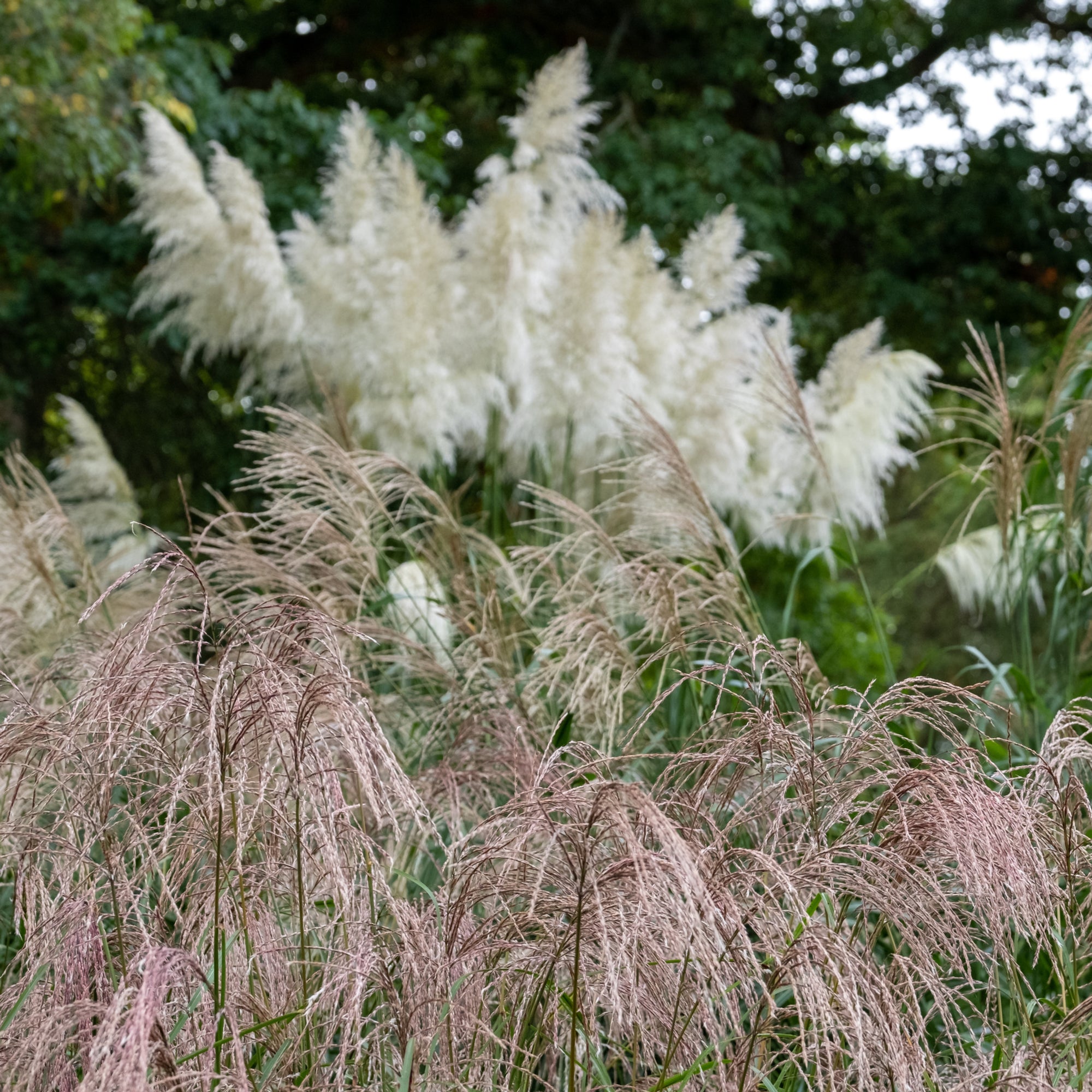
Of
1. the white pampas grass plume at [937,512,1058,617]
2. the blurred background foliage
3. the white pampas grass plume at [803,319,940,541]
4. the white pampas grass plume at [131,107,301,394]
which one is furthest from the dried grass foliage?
the blurred background foliage

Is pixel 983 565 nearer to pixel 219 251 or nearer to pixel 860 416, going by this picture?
pixel 860 416

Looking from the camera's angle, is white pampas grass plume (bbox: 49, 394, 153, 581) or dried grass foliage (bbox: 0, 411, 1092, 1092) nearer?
dried grass foliage (bbox: 0, 411, 1092, 1092)

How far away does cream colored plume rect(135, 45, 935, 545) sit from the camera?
3.97 meters

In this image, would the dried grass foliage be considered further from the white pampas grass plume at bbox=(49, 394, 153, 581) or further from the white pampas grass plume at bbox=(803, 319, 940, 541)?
the white pampas grass plume at bbox=(49, 394, 153, 581)

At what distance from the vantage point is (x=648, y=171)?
7285mm

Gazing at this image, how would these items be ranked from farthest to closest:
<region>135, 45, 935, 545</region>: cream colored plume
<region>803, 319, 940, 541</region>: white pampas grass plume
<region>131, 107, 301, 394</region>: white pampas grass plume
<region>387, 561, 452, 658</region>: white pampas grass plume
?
<region>803, 319, 940, 541</region>: white pampas grass plume → <region>131, 107, 301, 394</region>: white pampas grass plume → <region>135, 45, 935, 545</region>: cream colored plume → <region>387, 561, 452, 658</region>: white pampas grass plume

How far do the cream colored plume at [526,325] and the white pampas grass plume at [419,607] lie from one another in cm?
→ 115

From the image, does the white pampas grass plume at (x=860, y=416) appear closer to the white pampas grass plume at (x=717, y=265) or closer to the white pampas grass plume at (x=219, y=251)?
the white pampas grass plume at (x=717, y=265)

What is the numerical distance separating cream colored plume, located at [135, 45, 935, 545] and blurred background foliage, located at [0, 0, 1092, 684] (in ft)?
5.81

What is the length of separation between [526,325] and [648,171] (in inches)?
134

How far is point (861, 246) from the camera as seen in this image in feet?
28.1

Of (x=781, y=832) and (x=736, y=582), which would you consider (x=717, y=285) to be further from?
(x=781, y=832)

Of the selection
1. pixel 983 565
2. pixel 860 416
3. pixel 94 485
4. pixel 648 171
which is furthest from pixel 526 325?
pixel 648 171

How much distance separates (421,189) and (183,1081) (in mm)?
3607
